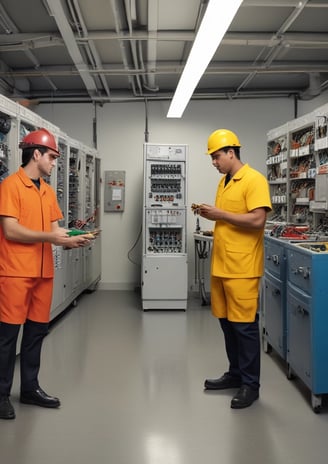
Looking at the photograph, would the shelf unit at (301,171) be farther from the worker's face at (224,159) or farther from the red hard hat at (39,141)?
the red hard hat at (39,141)

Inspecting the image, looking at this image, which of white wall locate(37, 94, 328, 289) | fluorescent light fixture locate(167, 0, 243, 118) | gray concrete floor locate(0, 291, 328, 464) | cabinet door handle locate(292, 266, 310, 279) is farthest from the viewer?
white wall locate(37, 94, 328, 289)

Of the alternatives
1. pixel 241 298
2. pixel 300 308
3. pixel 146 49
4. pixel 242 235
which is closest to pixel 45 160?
pixel 242 235

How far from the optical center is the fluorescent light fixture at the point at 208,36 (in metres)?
2.41

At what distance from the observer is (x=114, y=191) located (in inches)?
269

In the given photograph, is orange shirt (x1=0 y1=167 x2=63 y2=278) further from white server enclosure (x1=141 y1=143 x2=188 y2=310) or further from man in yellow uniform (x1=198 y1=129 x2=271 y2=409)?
white server enclosure (x1=141 y1=143 x2=188 y2=310)

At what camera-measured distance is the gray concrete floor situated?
231 centimetres

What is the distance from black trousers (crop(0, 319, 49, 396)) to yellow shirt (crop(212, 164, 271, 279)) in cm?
123

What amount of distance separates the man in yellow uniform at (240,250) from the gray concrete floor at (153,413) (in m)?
0.29

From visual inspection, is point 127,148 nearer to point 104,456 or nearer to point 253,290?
point 253,290

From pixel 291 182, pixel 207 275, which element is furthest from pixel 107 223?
pixel 291 182

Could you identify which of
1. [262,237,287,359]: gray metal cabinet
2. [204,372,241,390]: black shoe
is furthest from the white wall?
[204,372,241,390]: black shoe

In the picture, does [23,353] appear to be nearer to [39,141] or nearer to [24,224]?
[24,224]

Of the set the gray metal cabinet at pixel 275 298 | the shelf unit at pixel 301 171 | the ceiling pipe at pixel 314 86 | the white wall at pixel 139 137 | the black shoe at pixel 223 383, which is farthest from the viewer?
the white wall at pixel 139 137

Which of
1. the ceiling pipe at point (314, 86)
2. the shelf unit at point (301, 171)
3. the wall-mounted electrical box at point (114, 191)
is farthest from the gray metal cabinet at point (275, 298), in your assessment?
the wall-mounted electrical box at point (114, 191)
